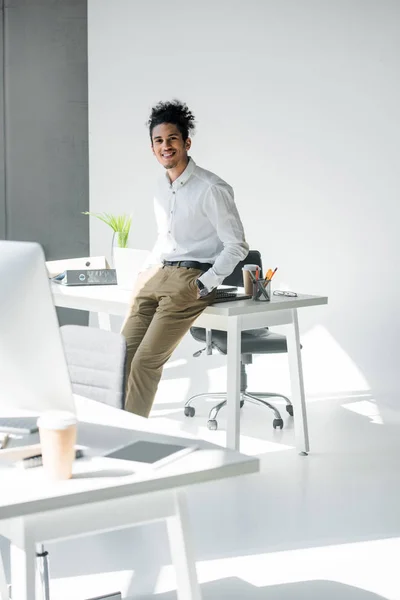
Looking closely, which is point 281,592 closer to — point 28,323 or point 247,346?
point 28,323

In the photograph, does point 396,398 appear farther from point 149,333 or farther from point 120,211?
point 120,211

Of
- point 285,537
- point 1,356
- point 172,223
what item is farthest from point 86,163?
point 1,356

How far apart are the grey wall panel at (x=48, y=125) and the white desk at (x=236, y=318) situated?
2.14 m

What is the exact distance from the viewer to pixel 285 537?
349 cm

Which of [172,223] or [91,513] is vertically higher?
[172,223]

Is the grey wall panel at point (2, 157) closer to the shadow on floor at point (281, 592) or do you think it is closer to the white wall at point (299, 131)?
the white wall at point (299, 131)

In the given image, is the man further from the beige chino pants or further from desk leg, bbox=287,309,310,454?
desk leg, bbox=287,309,310,454

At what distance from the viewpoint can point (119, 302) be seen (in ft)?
15.0

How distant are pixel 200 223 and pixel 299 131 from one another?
7.15 feet

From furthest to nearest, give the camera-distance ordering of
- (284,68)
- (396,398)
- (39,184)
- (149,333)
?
(39,184)
(284,68)
(396,398)
(149,333)

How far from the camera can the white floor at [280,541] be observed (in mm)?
3041

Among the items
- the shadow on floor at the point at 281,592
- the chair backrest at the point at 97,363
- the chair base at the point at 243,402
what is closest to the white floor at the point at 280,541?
the shadow on floor at the point at 281,592

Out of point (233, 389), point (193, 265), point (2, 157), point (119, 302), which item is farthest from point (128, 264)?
point (2, 157)

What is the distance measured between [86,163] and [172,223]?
9.46 ft
